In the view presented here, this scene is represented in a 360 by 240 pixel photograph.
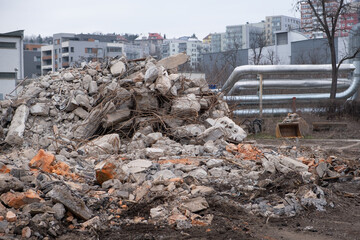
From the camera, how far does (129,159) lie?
932 centimetres

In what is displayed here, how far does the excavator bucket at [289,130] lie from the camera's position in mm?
17000

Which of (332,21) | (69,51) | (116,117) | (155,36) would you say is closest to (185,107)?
(116,117)

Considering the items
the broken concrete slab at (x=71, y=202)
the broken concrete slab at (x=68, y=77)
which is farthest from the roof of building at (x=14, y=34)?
the broken concrete slab at (x=71, y=202)

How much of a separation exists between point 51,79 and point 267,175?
8333mm

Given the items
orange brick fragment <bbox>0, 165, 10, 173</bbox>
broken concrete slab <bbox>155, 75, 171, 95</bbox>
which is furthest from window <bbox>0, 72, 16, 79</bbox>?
orange brick fragment <bbox>0, 165, 10, 173</bbox>

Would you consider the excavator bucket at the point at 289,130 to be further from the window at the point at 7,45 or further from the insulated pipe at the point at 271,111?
the window at the point at 7,45

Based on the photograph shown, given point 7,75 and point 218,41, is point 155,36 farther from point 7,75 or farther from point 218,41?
point 7,75

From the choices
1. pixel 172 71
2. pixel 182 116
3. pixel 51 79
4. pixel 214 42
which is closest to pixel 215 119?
pixel 182 116

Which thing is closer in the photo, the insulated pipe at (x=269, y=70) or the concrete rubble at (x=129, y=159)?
the concrete rubble at (x=129, y=159)

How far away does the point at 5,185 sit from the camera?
6219 mm

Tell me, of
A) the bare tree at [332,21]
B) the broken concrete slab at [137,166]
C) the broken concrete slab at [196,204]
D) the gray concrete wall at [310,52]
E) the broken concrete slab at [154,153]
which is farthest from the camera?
the gray concrete wall at [310,52]

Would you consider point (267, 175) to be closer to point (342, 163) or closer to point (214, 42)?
point (342, 163)

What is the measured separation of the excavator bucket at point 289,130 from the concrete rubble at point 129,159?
12.3 feet

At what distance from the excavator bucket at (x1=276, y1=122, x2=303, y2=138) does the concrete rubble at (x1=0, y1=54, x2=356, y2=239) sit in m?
3.76
